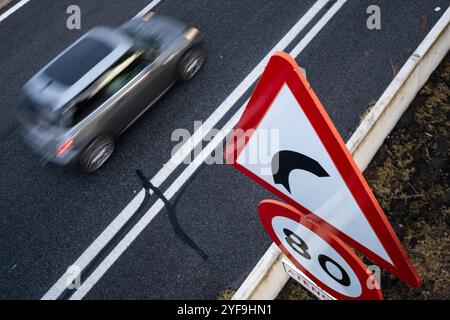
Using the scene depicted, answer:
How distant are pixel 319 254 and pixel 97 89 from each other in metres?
5.35

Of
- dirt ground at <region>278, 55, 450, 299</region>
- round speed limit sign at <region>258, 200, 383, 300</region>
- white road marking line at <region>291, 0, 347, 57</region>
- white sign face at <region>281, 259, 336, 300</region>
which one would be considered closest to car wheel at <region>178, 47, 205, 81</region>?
white road marking line at <region>291, 0, 347, 57</region>

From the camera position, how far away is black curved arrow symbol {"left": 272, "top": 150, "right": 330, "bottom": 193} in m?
2.54

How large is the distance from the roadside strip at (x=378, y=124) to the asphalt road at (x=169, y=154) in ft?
2.29

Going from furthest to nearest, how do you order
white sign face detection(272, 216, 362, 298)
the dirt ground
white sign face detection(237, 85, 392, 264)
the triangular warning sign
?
the dirt ground → white sign face detection(272, 216, 362, 298) → white sign face detection(237, 85, 392, 264) → the triangular warning sign

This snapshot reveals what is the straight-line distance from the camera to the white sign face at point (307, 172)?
94.9 inches

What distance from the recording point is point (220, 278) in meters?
6.55

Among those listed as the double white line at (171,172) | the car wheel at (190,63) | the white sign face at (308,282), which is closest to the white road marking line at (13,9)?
the car wheel at (190,63)

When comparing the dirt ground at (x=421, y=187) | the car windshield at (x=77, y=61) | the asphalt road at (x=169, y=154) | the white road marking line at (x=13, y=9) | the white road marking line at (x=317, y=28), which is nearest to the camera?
the dirt ground at (x=421, y=187)

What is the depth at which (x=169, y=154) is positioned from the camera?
7949 mm

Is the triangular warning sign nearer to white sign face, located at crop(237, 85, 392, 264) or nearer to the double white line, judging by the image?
white sign face, located at crop(237, 85, 392, 264)

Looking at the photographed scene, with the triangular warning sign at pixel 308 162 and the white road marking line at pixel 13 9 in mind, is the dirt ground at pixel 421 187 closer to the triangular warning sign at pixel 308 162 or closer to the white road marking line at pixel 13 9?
the triangular warning sign at pixel 308 162

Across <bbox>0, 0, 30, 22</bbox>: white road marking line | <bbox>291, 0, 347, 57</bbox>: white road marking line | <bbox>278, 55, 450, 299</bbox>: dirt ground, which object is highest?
<bbox>0, 0, 30, 22</bbox>: white road marking line

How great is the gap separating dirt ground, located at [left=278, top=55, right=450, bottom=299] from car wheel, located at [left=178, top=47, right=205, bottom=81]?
3799 millimetres
